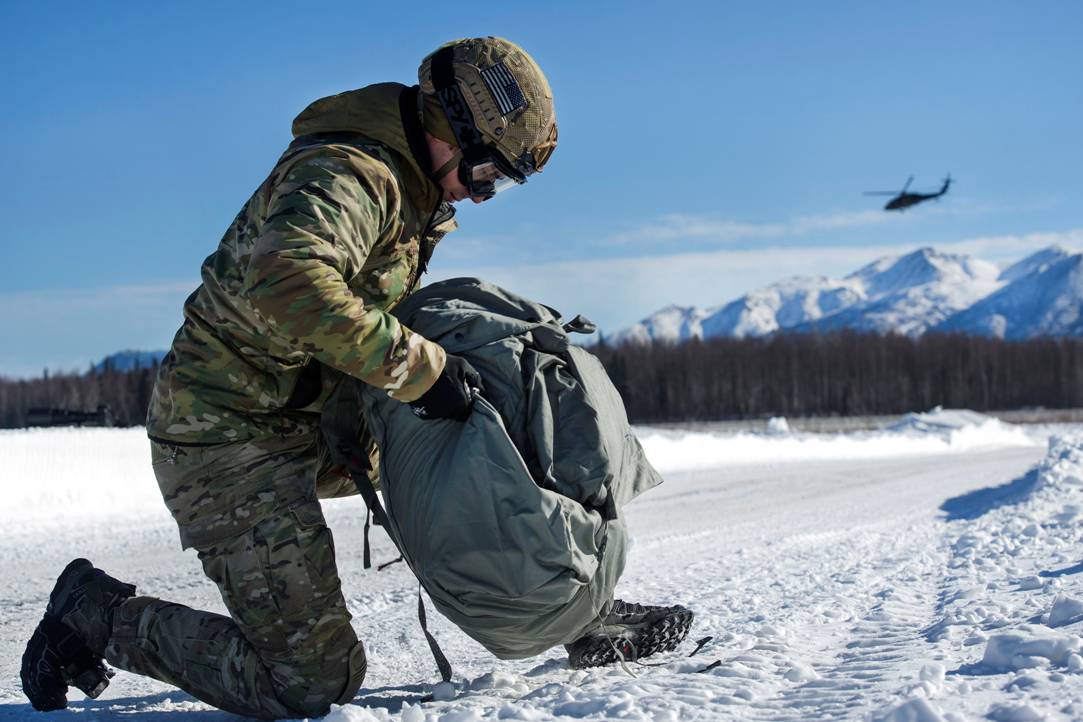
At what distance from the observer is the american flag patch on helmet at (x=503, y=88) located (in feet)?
10.5

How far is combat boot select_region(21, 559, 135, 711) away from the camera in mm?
3410

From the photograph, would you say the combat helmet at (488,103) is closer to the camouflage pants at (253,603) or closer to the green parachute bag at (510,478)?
the green parachute bag at (510,478)

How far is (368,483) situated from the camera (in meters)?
3.37

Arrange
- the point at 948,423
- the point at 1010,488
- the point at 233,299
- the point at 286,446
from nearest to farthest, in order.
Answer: the point at 233,299 → the point at 286,446 → the point at 1010,488 → the point at 948,423

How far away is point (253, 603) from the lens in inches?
127

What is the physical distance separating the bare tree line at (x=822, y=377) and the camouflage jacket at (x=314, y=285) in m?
77.5

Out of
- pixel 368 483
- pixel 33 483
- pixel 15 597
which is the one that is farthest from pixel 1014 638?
pixel 33 483

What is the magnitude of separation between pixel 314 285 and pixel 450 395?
1.67ft

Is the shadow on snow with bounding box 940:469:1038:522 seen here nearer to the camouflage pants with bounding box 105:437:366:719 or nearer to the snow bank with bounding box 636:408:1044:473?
the snow bank with bounding box 636:408:1044:473

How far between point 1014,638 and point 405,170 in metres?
2.29

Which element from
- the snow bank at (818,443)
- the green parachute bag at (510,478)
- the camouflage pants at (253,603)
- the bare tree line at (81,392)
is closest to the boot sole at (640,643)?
the green parachute bag at (510,478)

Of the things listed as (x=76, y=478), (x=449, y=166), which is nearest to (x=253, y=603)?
(x=449, y=166)

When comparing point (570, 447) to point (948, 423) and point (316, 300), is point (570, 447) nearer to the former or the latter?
point (316, 300)

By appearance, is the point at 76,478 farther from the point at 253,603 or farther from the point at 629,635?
the point at 629,635
